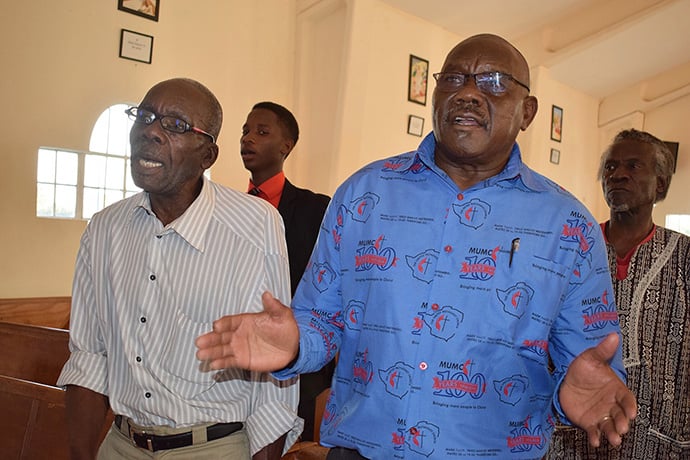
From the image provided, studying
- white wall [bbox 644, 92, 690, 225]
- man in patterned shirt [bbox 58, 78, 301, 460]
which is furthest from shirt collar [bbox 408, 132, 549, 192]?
white wall [bbox 644, 92, 690, 225]

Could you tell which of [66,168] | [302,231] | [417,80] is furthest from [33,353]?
[417,80]

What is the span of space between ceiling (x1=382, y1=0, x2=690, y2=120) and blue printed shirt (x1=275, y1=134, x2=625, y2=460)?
616 cm

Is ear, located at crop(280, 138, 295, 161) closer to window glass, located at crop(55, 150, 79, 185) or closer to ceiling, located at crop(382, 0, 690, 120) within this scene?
window glass, located at crop(55, 150, 79, 185)

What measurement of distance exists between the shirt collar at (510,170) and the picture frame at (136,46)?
15.2ft

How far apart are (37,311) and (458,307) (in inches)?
182

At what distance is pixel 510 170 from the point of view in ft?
5.30

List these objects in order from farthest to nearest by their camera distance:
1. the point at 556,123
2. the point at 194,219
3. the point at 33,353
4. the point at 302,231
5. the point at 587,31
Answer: the point at 556,123 → the point at 587,31 → the point at 302,231 → the point at 33,353 → the point at 194,219

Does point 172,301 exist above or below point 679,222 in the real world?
below

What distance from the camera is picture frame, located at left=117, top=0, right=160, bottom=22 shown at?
5.52 metres

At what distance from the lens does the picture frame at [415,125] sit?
7.70 m

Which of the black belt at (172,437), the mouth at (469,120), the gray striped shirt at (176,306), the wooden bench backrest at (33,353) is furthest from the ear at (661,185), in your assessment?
the wooden bench backrest at (33,353)

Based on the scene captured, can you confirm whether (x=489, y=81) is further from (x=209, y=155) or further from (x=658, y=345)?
(x=658, y=345)

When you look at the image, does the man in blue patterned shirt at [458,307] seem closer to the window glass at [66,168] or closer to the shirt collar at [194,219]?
the shirt collar at [194,219]

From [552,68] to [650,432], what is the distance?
8.08 meters
